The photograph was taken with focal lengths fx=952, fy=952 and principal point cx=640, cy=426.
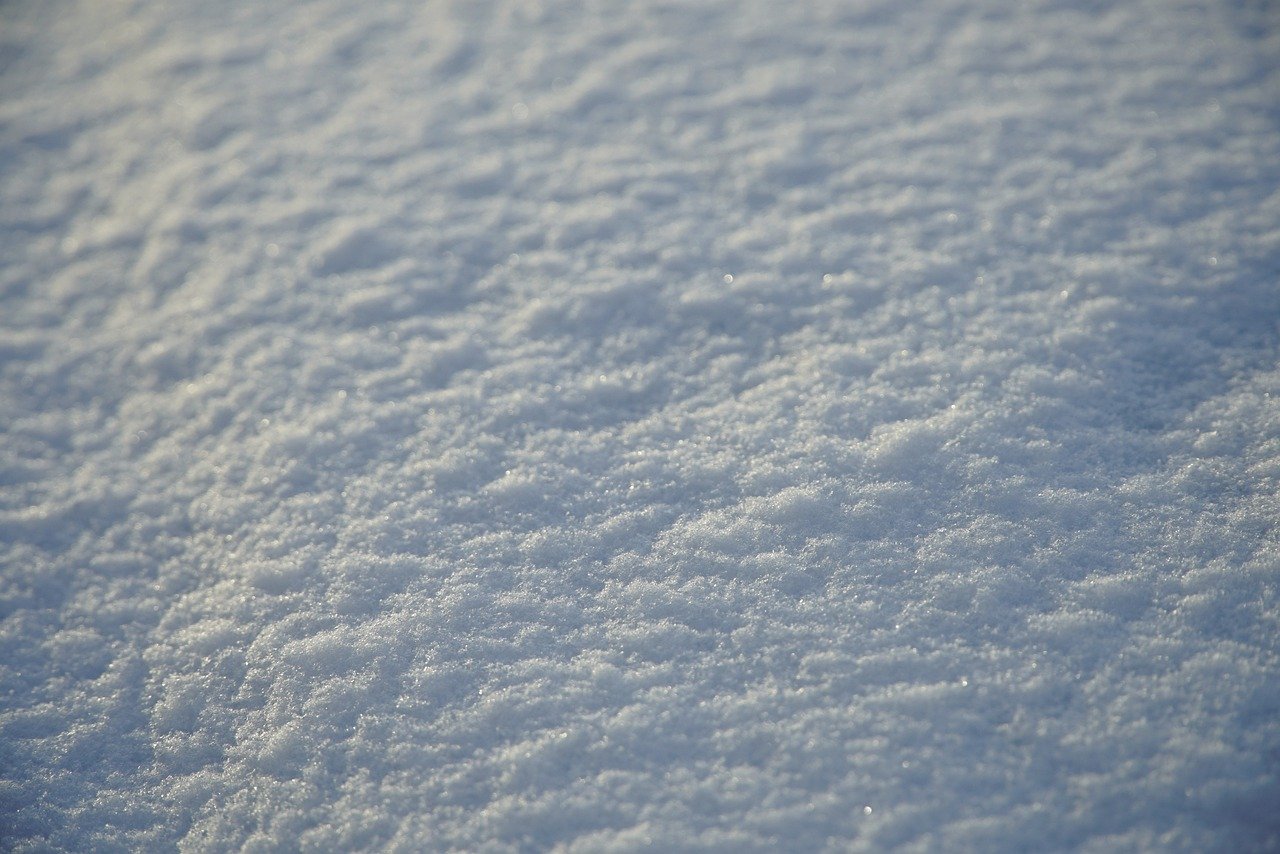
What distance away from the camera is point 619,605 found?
157 centimetres

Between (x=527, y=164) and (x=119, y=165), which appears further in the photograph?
(x=119, y=165)

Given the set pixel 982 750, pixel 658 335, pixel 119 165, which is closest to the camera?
pixel 982 750

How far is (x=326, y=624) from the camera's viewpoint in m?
1.62

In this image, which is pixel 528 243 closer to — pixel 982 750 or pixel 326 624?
pixel 326 624

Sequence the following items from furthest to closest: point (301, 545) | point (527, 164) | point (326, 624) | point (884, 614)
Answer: point (527, 164), point (301, 545), point (326, 624), point (884, 614)

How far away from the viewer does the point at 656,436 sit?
72.6 inches

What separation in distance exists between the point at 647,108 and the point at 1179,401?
152 centimetres

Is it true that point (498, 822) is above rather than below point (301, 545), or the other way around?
below

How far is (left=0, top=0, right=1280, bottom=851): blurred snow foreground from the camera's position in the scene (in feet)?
4.51

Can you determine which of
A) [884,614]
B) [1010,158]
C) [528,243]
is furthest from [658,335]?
[1010,158]

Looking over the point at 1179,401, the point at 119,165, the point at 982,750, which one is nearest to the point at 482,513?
the point at 982,750

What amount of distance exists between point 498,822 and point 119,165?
222 centimetres

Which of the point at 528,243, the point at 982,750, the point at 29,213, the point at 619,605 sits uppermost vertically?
the point at 29,213

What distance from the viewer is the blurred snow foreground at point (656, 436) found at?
1.37m
